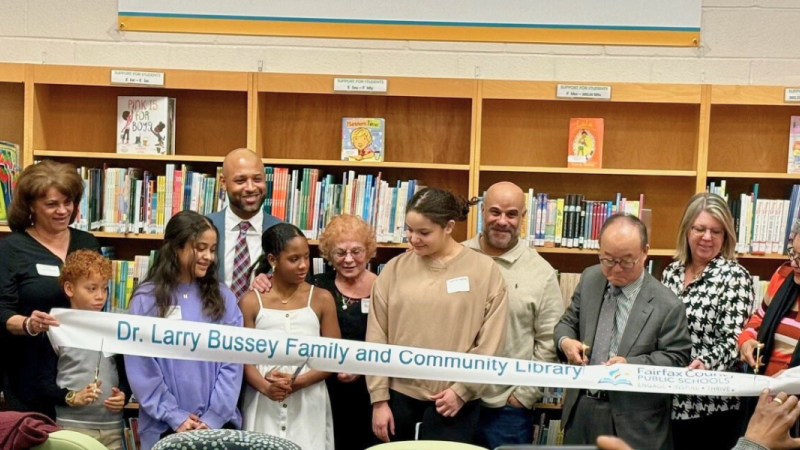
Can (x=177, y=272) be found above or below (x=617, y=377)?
above

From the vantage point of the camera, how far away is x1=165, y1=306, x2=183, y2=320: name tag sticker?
150 inches

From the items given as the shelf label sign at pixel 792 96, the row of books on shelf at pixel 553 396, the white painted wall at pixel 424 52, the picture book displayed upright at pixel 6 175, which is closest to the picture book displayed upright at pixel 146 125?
the white painted wall at pixel 424 52

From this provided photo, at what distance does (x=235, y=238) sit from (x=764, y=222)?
293cm

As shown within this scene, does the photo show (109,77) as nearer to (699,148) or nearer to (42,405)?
(42,405)

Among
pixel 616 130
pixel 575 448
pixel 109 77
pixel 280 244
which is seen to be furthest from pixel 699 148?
pixel 575 448

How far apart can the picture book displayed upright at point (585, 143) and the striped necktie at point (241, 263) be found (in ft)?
6.52

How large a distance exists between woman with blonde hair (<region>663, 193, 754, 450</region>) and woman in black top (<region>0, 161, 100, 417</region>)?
2.76 meters

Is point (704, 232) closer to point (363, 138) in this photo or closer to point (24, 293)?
point (363, 138)

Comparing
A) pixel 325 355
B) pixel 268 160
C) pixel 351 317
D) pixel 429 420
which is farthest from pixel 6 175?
pixel 429 420

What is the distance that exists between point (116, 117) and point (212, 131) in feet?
1.91

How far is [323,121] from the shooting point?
545 centimetres

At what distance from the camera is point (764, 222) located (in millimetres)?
5055

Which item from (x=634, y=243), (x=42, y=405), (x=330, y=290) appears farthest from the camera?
(x=330, y=290)

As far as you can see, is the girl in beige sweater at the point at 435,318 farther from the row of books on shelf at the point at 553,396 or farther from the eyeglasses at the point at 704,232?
the row of books on shelf at the point at 553,396
